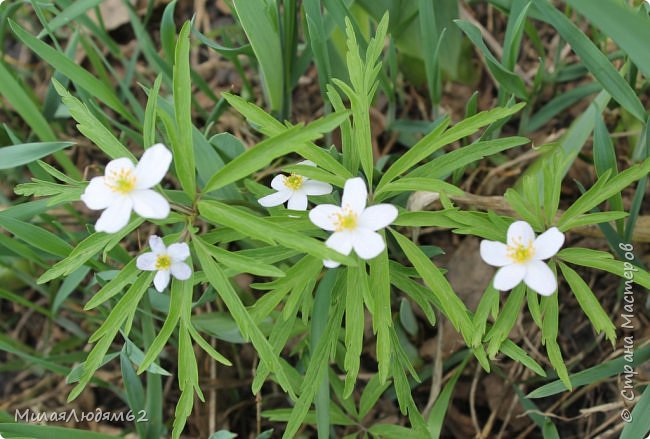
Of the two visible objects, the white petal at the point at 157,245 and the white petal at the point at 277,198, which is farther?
the white petal at the point at 277,198

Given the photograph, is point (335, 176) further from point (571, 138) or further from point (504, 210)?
point (571, 138)

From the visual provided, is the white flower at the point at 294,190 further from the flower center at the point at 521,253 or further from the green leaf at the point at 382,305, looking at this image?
the flower center at the point at 521,253

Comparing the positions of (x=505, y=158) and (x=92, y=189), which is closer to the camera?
(x=92, y=189)

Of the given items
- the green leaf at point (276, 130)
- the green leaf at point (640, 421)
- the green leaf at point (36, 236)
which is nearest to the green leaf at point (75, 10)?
the green leaf at point (36, 236)

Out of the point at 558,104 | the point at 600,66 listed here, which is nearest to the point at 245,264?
the point at 600,66

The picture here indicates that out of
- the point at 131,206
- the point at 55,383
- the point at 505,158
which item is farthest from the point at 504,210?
the point at 55,383

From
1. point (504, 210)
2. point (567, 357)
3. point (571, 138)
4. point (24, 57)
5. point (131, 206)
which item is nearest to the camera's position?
point (131, 206)
